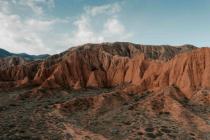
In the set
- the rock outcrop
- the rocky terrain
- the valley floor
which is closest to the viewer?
the valley floor

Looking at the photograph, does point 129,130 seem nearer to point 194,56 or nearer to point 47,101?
point 47,101

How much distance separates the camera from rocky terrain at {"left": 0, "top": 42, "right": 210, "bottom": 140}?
4800 centimetres

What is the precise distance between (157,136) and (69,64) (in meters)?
61.4

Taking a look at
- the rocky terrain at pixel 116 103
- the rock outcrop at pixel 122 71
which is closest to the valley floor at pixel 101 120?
the rocky terrain at pixel 116 103

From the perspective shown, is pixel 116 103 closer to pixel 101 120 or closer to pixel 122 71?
pixel 101 120

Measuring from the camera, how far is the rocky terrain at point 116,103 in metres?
48.0

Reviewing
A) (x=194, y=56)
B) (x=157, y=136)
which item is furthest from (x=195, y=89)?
(x=157, y=136)

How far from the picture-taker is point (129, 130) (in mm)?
49062

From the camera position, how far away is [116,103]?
65188 mm

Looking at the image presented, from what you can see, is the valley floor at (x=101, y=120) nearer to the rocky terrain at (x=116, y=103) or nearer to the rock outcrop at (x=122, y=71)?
the rocky terrain at (x=116, y=103)

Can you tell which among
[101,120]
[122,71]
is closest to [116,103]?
[101,120]

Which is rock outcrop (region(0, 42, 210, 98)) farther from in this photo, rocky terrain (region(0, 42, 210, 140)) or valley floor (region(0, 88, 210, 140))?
valley floor (region(0, 88, 210, 140))

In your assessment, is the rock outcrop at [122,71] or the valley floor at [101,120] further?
the rock outcrop at [122,71]

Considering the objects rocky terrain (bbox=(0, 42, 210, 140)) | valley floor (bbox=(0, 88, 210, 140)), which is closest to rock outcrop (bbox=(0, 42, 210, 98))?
rocky terrain (bbox=(0, 42, 210, 140))
